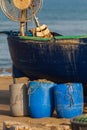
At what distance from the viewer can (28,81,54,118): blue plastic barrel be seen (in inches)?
578

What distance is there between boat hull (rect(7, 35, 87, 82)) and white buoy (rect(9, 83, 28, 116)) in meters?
1.49

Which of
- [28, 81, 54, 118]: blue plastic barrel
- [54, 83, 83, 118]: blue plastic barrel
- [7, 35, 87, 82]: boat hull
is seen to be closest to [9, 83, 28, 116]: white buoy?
[28, 81, 54, 118]: blue plastic barrel

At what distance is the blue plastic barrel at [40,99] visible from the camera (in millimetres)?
14672

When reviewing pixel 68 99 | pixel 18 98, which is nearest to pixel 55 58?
pixel 18 98

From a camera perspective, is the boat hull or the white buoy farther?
the boat hull

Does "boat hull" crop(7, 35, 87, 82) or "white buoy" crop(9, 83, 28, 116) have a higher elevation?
"boat hull" crop(7, 35, 87, 82)

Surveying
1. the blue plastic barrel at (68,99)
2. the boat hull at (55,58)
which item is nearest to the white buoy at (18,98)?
the blue plastic barrel at (68,99)

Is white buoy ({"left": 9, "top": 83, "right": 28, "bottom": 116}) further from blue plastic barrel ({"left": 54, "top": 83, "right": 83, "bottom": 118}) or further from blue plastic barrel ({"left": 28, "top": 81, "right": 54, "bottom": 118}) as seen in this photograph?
blue plastic barrel ({"left": 54, "top": 83, "right": 83, "bottom": 118})

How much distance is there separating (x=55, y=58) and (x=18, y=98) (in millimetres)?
1650

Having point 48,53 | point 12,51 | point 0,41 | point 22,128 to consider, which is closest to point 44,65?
point 48,53

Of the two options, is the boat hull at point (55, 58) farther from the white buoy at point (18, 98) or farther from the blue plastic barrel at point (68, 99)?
the white buoy at point (18, 98)

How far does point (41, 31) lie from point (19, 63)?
0.90 meters

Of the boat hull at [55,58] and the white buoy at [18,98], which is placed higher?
the boat hull at [55,58]

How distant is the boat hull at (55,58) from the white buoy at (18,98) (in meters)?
1.49
